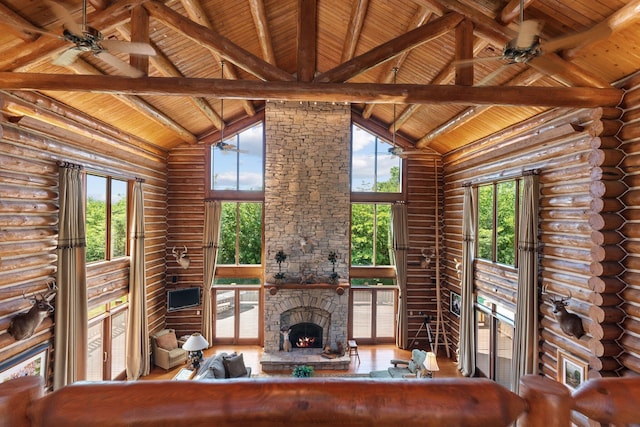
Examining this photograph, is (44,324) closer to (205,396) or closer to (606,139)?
(205,396)

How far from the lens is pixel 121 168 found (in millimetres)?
7648

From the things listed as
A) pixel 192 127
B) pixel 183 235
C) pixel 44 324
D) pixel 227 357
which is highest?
pixel 192 127

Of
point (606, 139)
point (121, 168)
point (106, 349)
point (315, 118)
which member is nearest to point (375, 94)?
point (606, 139)

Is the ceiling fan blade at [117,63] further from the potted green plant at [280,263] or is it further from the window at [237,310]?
the window at [237,310]

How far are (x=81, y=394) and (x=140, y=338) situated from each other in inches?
338

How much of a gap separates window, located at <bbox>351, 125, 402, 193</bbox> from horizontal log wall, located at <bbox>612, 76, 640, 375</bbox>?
6328 mm

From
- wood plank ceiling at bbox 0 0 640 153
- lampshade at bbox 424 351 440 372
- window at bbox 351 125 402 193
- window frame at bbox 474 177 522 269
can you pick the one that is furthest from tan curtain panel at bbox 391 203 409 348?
wood plank ceiling at bbox 0 0 640 153

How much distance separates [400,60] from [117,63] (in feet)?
16.6

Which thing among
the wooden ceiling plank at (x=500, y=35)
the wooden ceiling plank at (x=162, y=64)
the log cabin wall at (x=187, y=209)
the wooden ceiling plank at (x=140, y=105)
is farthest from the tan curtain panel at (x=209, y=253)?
the wooden ceiling plank at (x=500, y=35)

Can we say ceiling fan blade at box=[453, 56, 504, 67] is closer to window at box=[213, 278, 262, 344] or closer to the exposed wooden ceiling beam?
the exposed wooden ceiling beam

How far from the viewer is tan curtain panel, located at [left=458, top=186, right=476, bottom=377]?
27.2ft

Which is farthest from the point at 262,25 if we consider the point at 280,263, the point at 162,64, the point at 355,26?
the point at 280,263

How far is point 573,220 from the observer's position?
5.24m

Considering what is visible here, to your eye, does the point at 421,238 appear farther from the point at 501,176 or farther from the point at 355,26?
the point at 355,26
